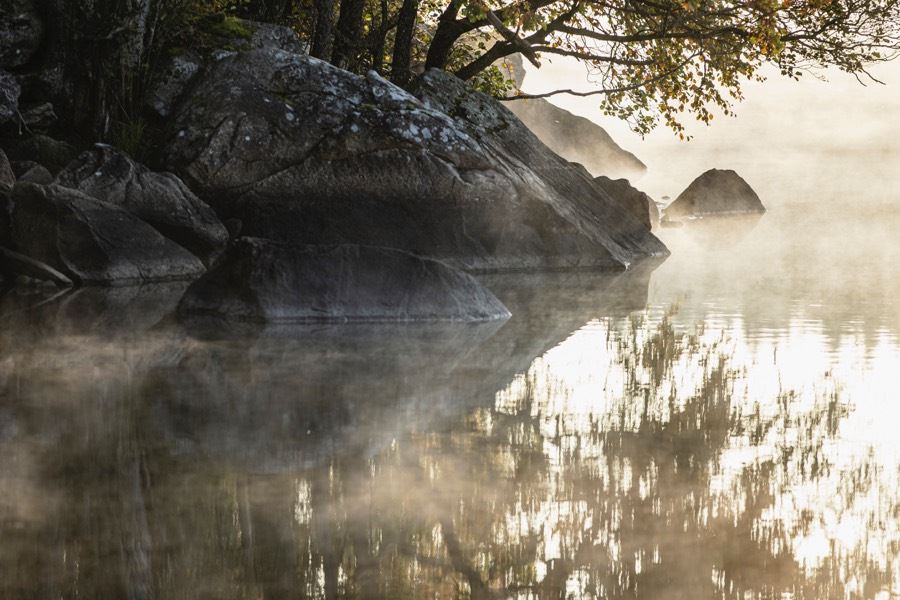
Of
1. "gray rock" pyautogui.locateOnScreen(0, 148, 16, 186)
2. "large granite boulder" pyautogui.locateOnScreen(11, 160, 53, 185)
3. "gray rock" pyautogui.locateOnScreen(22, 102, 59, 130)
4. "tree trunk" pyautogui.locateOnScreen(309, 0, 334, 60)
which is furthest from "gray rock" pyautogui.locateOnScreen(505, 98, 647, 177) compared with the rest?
"gray rock" pyautogui.locateOnScreen(0, 148, 16, 186)

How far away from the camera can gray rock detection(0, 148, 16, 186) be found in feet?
38.1

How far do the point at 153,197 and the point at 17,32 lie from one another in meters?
3.58

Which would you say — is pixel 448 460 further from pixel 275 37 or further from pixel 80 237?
pixel 275 37

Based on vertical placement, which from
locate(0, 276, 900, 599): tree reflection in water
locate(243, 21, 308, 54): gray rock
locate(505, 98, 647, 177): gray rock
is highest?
locate(505, 98, 647, 177): gray rock

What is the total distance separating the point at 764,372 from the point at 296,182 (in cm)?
700

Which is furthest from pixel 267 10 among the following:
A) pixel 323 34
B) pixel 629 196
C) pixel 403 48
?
pixel 629 196

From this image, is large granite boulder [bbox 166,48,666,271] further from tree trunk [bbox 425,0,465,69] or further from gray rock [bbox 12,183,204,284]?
tree trunk [bbox 425,0,465,69]

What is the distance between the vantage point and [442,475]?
4.14 meters

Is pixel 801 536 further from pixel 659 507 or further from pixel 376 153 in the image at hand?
pixel 376 153

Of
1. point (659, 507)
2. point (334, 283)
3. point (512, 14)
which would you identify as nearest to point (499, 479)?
point (659, 507)

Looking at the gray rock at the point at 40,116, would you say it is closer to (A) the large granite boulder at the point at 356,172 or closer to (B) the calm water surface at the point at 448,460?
(A) the large granite boulder at the point at 356,172

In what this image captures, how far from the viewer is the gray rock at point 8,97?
12797mm

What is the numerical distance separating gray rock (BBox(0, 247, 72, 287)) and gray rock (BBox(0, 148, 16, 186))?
3.46ft

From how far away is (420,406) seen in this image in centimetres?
539
